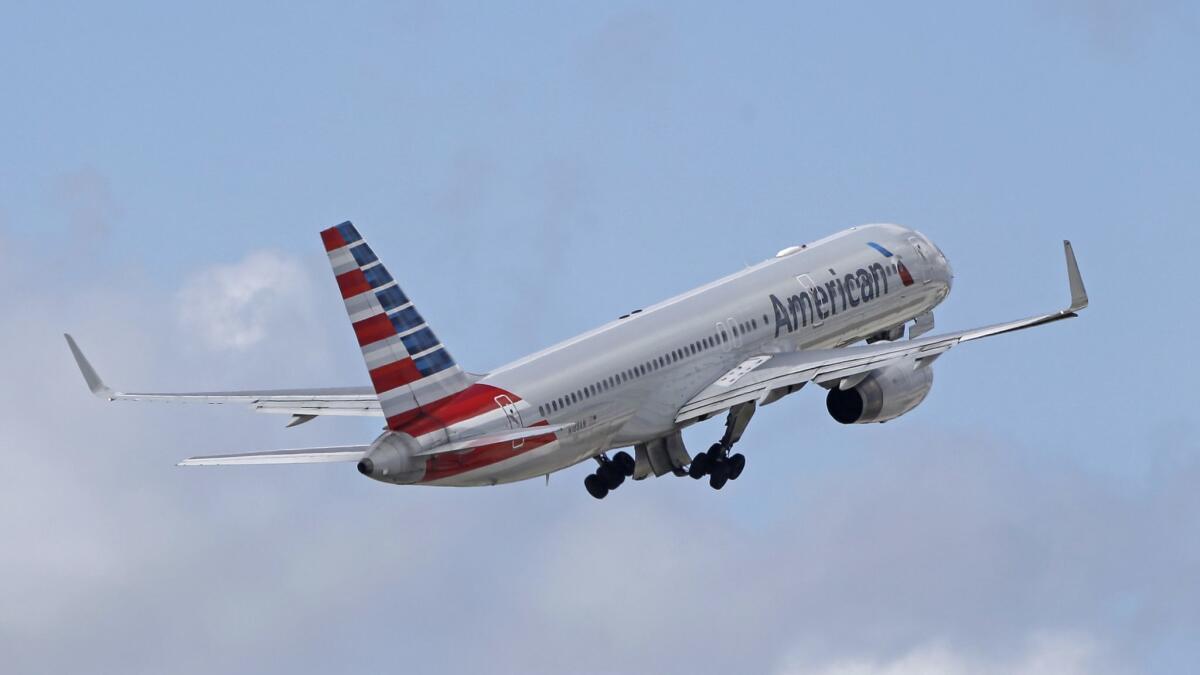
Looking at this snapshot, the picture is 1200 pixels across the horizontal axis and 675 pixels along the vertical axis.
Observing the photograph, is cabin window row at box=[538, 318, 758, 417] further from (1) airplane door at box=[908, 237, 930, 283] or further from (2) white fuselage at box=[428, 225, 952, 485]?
(1) airplane door at box=[908, 237, 930, 283]

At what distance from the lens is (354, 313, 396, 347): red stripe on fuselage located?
68.4 metres

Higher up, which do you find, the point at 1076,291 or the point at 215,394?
Answer: the point at 215,394

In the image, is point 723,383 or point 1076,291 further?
point 723,383

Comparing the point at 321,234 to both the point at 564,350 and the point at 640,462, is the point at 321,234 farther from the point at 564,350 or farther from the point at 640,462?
the point at 640,462

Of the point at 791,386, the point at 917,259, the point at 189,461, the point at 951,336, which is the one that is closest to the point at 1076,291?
the point at 951,336

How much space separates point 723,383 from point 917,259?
40.8ft

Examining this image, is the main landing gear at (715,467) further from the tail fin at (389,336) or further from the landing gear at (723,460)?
the tail fin at (389,336)

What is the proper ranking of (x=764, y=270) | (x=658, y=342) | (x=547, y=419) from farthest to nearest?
(x=764, y=270) → (x=658, y=342) → (x=547, y=419)

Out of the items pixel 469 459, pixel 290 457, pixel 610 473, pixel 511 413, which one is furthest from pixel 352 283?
pixel 610 473

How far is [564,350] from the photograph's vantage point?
7494 centimetres

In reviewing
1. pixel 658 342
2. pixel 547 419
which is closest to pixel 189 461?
pixel 547 419

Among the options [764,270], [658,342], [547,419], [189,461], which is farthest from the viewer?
[764,270]

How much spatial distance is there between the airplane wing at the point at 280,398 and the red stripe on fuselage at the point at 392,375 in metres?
9.02

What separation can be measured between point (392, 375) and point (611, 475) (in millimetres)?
12141
